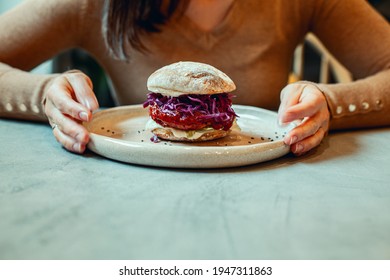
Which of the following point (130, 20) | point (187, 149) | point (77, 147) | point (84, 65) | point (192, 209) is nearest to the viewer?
point (192, 209)

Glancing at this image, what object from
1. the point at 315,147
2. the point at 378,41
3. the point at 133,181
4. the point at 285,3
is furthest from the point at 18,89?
the point at 378,41

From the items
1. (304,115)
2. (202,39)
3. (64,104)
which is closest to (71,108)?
(64,104)

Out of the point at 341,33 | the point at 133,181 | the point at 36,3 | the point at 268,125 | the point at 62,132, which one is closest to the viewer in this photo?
the point at 133,181

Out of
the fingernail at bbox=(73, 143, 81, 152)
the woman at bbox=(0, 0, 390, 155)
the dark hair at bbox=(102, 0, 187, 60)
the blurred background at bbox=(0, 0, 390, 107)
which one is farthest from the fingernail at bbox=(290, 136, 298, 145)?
the blurred background at bbox=(0, 0, 390, 107)

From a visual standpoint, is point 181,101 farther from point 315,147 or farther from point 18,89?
point 18,89

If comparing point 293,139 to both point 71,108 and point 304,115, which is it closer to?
point 304,115

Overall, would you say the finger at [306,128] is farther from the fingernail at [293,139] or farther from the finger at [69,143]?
the finger at [69,143]
